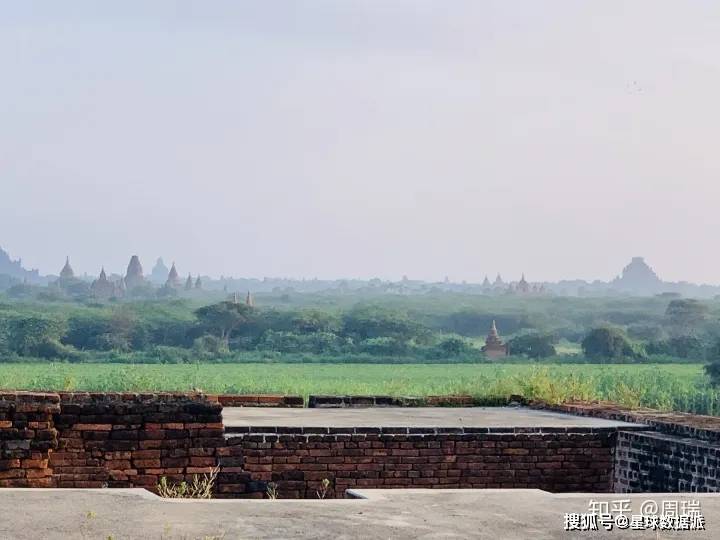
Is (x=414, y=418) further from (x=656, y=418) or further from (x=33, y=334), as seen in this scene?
(x=33, y=334)

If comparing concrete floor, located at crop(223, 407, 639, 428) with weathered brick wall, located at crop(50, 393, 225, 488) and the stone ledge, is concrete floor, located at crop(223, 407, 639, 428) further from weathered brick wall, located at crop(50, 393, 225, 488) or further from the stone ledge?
weathered brick wall, located at crop(50, 393, 225, 488)

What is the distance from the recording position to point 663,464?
33.6 feet

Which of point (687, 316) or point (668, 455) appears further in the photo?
point (687, 316)

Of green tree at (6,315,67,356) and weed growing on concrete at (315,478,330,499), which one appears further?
green tree at (6,315,67,356)

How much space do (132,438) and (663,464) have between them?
409cm

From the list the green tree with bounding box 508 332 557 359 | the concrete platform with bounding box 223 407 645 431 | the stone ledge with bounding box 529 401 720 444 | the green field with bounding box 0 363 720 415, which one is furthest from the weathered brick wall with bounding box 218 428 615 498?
the green tree with bounding box 508 332 557 359

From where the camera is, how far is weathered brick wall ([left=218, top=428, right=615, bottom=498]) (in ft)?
32.9

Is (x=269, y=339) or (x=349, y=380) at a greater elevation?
(x=269, y=339)

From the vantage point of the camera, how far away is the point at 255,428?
1012 centimetres

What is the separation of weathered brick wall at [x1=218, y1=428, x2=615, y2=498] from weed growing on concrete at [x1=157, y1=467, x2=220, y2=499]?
54 cm

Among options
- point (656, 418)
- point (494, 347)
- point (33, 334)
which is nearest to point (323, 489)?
point (656, 418)

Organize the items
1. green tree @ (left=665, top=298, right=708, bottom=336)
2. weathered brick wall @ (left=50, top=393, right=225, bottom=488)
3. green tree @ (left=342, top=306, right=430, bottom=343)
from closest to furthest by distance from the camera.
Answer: weathered brick wall @ (left=50, top=393, right=225, bottom=488)
green tree @ (left=342, top=306, right=430, bottom=343)
green tree @ (left=665, top=298, right=708, bottom=336)

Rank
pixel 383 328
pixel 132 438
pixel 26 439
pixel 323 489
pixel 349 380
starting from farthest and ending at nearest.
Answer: pixel 383 328
pixel 349 380
pixel 323 489
pixel 132 438
pixel 26 439

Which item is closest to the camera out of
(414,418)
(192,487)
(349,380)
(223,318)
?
(192,487)
